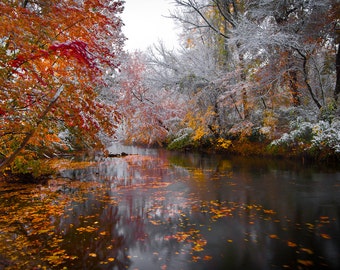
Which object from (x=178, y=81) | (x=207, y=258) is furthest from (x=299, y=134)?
(x=207, y=258)

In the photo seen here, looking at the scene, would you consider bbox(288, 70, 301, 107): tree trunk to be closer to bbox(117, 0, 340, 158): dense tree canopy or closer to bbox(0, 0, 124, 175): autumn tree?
bbox(117, 0, 340, 158): dense tree canopy

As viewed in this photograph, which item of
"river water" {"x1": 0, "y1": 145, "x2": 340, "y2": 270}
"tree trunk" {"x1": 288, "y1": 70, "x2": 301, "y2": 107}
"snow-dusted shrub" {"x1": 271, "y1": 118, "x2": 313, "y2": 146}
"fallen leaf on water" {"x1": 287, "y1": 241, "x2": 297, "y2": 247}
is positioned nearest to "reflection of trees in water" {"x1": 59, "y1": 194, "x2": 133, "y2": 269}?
"river water" {"x1": 0, "y1": 145, "x2": 340, "y2": 270}

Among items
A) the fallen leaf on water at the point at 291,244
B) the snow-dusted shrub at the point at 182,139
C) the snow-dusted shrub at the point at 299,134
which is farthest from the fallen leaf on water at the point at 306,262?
the snow-dusted shrub at the point at 182,139

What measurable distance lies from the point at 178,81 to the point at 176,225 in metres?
15.5

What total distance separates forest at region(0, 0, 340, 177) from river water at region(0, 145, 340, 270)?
156 centimetres

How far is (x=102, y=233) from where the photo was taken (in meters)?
5.23

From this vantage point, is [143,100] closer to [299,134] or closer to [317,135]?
[299,134]

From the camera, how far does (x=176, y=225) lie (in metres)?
5.67

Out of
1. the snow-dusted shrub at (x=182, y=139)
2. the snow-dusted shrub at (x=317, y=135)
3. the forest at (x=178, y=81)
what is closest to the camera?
the forest at (x=178, y=81)

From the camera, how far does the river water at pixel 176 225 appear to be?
414 centimetres

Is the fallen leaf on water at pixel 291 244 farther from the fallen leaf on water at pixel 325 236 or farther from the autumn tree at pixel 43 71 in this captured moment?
the autumn tree at pixel 43 71

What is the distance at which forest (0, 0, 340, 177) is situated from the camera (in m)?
5.04

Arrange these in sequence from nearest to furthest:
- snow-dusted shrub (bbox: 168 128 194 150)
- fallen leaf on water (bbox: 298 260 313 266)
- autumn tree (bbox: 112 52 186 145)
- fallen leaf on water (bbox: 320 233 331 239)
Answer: fallen leaf on water (bbox: 298 260 313 266), fallen leaf on water (bbox: 320 233 331 239), autumn tree (bbox: 112 52 186 145), snow-dusted shrub (bbox: 168 128 194 150)

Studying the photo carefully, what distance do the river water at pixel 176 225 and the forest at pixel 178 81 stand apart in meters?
1.56
